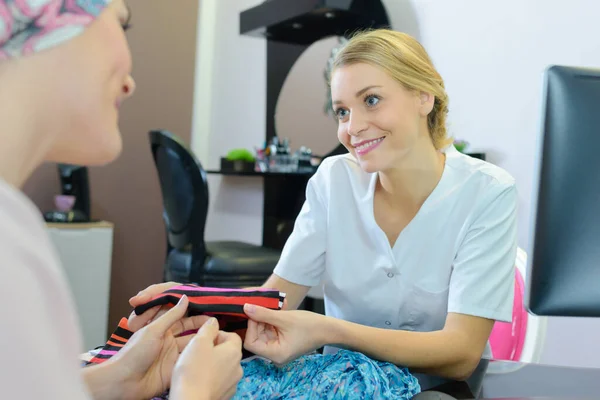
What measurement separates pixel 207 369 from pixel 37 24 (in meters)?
0.37

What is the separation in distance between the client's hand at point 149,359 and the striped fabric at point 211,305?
0.06m

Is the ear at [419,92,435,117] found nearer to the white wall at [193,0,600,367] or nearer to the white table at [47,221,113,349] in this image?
the white wall at [193,0,600,367]

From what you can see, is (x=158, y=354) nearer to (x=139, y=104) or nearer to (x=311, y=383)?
(x=311, y=383)

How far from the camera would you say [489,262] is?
1.11 meters

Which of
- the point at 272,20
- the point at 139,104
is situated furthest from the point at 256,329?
the point at 139,104

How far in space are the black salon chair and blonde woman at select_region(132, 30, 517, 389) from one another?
3.43 ft

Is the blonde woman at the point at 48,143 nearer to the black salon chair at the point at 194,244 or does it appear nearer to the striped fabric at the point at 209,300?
the striped fabric at the point at 209,300

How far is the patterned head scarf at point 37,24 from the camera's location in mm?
385

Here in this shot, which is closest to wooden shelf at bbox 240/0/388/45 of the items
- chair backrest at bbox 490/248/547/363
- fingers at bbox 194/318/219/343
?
chair backrest at bbox 490/248/547/363

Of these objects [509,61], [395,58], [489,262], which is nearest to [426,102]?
[395,58]

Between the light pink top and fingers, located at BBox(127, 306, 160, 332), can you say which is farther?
fingers, located at BBox(127, 306, 160, 332)

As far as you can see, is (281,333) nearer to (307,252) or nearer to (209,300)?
(209,300)

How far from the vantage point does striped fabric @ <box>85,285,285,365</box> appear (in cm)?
80

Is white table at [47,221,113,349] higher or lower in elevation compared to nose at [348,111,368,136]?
lower
